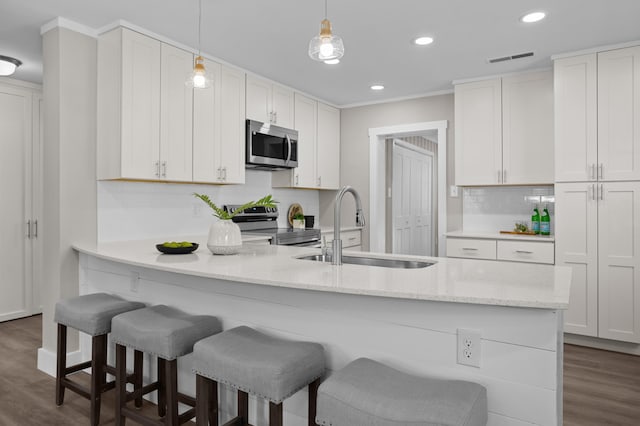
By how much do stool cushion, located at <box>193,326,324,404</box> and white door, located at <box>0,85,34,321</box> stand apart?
11.6 ft

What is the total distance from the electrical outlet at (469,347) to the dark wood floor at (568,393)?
4.15ft

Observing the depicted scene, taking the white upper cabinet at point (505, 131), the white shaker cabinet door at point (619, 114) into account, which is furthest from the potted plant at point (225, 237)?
the white shaker cabinet door at point (619, 114)

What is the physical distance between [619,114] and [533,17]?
3.97ft

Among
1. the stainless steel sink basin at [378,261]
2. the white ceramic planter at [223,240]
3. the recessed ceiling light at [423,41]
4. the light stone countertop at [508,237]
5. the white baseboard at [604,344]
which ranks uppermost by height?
the recessed ceiling light at [423,41]

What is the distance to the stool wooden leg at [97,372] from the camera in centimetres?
225

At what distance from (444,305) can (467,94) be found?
10.8 feet

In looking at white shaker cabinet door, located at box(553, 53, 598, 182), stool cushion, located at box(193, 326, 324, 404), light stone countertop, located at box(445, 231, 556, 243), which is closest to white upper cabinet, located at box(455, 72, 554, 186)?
white shaker cabinet door, located at box(553, 53, 598, 182)

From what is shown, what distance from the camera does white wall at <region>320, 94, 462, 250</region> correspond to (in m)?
4.65

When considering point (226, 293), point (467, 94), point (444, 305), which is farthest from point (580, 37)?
point (226, 293)

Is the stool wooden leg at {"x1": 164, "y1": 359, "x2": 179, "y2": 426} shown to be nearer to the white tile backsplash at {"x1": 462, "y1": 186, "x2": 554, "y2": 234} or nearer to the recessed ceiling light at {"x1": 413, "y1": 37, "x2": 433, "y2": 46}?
the recessed ceiling light at {"x1": 413, "y1": 37, "x2": 433, "y2": 46}

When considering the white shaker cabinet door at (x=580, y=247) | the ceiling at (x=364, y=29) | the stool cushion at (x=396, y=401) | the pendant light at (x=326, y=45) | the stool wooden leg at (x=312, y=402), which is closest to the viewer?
the stool cushion at (x=396, y=401)

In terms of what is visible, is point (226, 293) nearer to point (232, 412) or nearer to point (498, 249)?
point (232, 412)

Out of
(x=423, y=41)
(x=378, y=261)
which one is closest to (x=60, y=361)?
(x=378, y=261)

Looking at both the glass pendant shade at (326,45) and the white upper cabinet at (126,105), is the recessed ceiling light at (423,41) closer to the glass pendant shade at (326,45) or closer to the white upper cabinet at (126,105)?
the glass pendant shade at (326,45)
